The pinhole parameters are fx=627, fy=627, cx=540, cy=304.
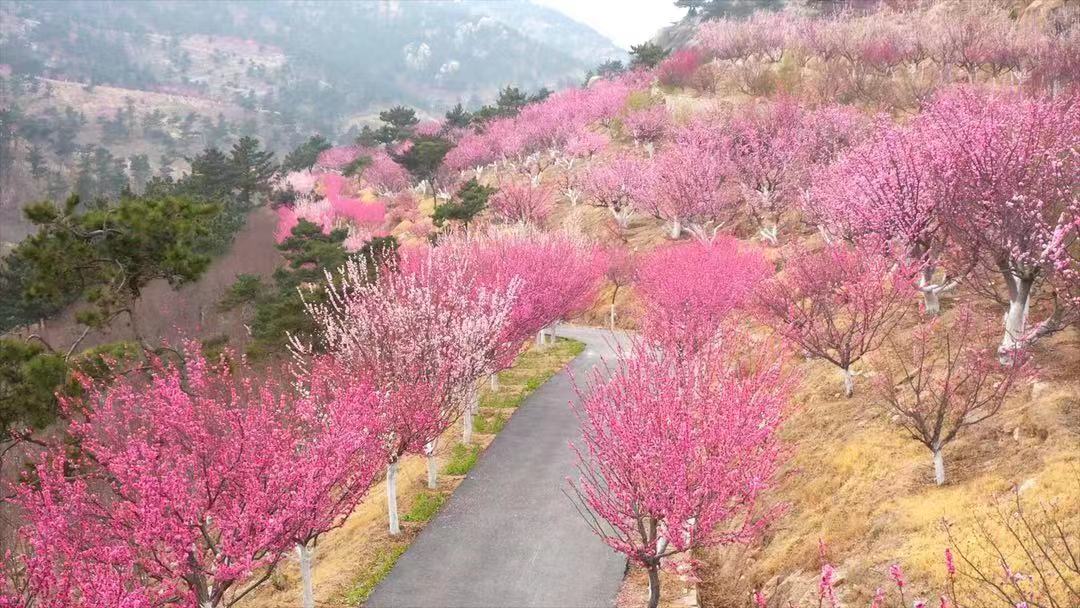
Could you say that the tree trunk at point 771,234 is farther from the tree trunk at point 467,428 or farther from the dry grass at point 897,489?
the tree trunk at point 467,428

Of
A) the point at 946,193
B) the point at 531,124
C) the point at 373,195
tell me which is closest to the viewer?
the point at 946,193

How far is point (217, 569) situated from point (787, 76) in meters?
58.9

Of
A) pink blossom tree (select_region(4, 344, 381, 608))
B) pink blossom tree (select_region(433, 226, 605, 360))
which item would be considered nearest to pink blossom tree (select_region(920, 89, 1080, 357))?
pink blossom tree (select_region(433, 226, 605, 360))

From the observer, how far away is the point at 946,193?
54.8ft

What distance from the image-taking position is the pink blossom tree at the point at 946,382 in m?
12.5

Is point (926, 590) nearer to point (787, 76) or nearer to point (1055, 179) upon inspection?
point (1055, 179)

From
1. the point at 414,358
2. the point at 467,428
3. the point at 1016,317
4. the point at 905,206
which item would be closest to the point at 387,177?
the point at 467,428

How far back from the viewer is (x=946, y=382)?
1192 cm

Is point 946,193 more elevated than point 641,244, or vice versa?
point 946,193

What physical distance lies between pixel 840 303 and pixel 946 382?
29.5 feet

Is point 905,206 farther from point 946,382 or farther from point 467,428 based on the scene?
point 467,428

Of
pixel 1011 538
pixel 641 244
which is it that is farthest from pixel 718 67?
pixel 1011 538

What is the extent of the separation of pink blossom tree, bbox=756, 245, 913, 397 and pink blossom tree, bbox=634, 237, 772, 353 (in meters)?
2.18

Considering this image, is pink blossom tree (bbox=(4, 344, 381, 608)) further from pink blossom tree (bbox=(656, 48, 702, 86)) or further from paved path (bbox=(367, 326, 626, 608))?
pink blossom tree (bbox=(656, 48, 702, 86))
